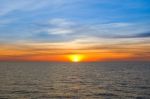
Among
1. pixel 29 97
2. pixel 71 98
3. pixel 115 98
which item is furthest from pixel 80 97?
pixel 29 97

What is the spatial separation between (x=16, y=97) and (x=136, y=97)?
24.3 m

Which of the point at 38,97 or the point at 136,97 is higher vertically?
the point at 38,97

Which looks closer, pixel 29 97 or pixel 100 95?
pixel 29 97

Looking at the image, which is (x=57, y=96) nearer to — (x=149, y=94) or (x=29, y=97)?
(x=29, y=97)

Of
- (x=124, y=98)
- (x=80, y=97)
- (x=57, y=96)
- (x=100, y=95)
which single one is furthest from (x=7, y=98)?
(x=124, y=98)

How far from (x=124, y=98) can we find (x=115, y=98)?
1.80 metres

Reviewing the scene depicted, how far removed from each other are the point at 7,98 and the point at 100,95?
63.5 ft

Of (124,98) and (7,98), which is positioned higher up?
(7,98)

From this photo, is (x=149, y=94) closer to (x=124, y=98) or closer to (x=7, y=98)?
(x=124, y=98)

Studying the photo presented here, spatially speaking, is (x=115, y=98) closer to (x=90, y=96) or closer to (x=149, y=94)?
(x=90, y=96)

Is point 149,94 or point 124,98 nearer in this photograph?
point 124,98

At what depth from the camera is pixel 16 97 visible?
4450 centimetres

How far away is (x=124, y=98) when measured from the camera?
4484 centimetres

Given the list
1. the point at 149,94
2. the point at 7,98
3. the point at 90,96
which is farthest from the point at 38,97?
the point at 149,94
